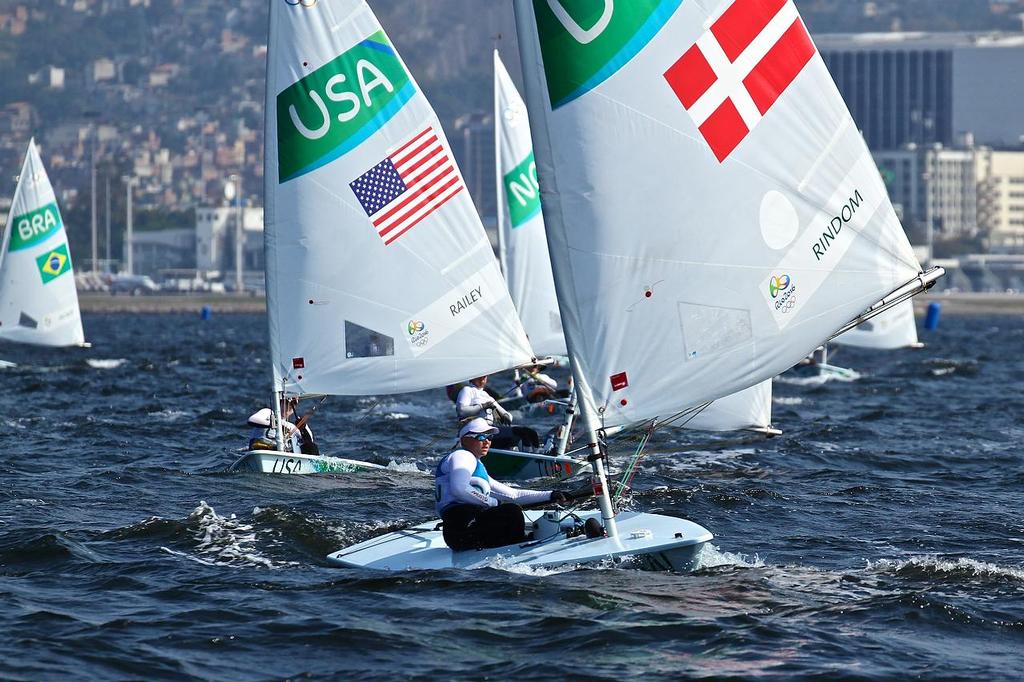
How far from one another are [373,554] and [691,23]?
5.26m

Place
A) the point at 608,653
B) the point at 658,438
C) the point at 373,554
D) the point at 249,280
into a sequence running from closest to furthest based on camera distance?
the point at 608,653 < the point at 373,554 < the point at 658,438 < the point at 249,280

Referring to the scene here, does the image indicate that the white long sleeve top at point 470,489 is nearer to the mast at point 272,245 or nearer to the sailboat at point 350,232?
the sailboat at point 350,232

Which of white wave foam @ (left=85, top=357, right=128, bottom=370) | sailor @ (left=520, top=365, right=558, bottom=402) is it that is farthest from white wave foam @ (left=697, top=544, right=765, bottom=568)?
white wave foam @ (left=85, top=357, right=128, bottom=370)

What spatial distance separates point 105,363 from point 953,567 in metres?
39.5

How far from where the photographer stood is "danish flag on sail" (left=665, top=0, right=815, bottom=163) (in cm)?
1361

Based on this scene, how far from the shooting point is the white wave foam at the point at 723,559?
1457 centimetres

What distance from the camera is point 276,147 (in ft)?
69.5

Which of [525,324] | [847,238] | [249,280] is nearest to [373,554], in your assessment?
[847,238]

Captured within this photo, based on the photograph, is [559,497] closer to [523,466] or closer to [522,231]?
[523,466]

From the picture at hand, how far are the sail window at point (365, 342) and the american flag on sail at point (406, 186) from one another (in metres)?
1.15

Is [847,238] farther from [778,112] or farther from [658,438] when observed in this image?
[658,438]

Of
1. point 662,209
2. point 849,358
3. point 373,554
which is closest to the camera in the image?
point 662,209

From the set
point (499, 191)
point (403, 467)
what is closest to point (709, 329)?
point (403, 467)

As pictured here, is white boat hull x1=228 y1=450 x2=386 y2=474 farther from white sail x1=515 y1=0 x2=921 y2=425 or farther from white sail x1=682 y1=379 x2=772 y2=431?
white sail x1=515 y1=0 x2=921 y2=425
